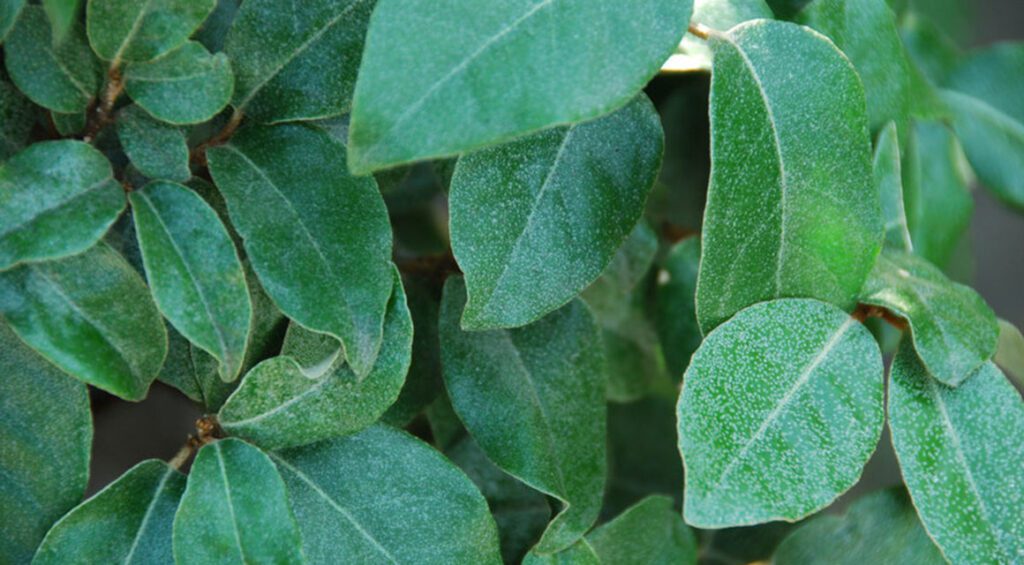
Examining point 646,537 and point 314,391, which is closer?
point 314,391

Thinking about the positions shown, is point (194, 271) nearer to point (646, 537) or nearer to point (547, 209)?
point (547, 209)

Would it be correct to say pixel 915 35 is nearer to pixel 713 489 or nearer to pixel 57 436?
pixel 713 489

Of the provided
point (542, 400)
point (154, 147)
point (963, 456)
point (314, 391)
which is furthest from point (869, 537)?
point (154, 147)

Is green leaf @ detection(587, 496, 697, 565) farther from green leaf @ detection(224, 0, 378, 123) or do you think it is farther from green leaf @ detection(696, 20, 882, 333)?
green leaf @ detection(224, 0, 378, 123)

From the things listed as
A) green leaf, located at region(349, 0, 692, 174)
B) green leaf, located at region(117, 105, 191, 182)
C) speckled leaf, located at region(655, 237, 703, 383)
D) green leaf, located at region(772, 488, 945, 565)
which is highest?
green leaf, located at region(349, 0, 692, 174)

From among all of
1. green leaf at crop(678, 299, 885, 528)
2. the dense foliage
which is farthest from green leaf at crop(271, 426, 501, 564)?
green leaf at crop(678, 299, 885, 528)

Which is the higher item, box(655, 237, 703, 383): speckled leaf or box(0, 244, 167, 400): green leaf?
box(0, 244, 167, 400): green leaf

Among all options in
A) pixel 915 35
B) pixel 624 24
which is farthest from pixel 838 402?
pixel 915 35
